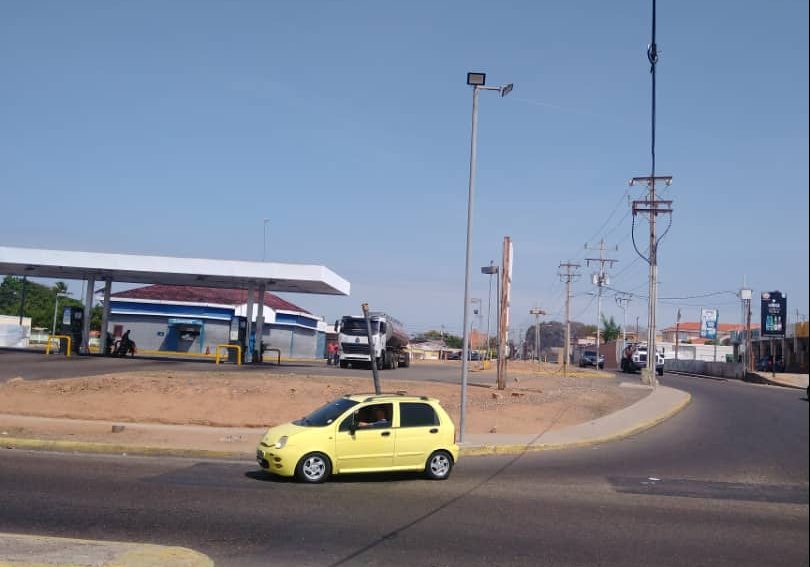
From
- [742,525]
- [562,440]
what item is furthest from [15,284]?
[742,525]

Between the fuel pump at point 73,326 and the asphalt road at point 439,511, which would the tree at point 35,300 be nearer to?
the fuel pump at point 73,326

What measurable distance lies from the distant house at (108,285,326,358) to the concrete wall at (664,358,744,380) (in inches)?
1403

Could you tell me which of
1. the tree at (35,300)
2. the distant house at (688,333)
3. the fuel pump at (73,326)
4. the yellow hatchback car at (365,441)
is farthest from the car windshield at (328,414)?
the distant house at (688,333)

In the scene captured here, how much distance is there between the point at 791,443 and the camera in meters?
3.68

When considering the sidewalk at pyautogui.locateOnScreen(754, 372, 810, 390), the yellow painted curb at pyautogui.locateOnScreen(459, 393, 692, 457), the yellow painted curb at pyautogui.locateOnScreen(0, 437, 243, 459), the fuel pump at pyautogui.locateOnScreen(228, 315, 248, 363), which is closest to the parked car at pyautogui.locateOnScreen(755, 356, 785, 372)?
the sidewalk at pyautogui.locateOnScreen(754, 372, 810, 390)

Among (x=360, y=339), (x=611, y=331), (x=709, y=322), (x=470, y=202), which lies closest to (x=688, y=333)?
(x=611, y=331)

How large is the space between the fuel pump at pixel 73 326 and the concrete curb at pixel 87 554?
1526 inches

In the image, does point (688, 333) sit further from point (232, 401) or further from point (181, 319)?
point (232, 401)

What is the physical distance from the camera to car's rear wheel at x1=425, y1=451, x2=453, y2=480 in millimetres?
14789

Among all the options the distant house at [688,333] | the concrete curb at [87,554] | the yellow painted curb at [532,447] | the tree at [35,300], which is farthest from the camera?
the distant house at [688,333]

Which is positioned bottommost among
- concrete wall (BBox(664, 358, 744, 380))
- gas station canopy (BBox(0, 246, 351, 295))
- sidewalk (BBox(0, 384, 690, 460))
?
sidewalk (BBox(0, 384, 690, 460))

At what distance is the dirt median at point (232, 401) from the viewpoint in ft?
77.7

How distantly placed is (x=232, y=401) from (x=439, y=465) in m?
11.9

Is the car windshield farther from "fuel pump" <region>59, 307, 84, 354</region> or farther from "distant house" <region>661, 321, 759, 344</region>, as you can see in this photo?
"distant house" <region>661, 321, 759, 344</region>
